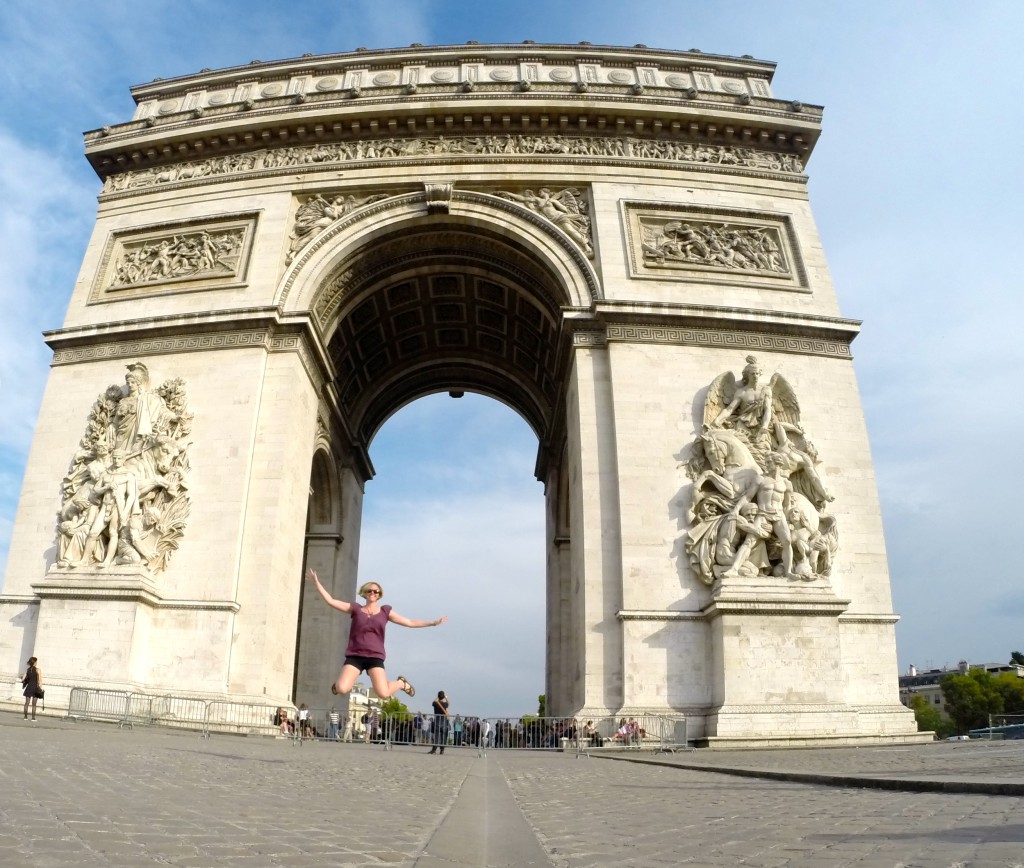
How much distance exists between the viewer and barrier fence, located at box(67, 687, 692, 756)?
12.4 metres

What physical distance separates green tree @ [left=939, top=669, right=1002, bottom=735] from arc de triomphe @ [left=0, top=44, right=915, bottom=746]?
44931 millimetres

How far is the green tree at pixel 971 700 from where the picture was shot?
2045 inches

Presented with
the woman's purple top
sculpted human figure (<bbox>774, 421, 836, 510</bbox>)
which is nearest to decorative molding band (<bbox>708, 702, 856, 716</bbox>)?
sculpted human figure (<bbox>774, 421, 836, 510</bbox>)

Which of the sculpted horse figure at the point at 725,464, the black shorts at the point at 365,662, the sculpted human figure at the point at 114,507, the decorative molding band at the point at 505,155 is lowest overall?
the black shorts at the point at 365,662

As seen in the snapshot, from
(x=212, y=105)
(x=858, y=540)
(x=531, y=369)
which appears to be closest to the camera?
(x=858, y=540)

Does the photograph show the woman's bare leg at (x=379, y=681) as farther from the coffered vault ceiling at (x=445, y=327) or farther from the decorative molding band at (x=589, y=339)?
the coffered vault ceiling at (x=445, y=327)

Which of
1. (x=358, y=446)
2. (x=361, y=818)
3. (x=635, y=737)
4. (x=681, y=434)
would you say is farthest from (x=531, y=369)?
(x=361, y=818)

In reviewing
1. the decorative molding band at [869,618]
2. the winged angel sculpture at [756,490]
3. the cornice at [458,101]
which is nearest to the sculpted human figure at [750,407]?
the winged angel sculpture at [756,490]

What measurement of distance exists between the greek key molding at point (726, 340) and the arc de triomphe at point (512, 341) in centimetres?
5

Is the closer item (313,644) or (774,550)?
(774,550)

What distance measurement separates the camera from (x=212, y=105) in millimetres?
19984

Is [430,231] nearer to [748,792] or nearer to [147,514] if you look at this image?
[147,514]

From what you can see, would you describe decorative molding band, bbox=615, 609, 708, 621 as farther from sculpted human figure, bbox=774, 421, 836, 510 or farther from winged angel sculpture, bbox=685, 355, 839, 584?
sculpted human figure, bbox=774, 421, 836, 510

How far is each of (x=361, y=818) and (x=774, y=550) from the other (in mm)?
11603
